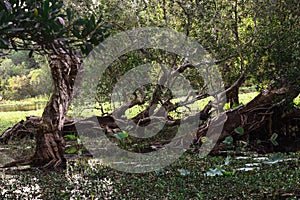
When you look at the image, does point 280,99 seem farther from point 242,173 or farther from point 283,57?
point 242,173

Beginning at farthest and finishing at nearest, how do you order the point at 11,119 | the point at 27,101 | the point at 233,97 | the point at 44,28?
the point at 27,101
the point at 11,119
the point at 233,97
the point at 44,28

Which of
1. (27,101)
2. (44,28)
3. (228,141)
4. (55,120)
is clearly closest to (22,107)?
(27,101)

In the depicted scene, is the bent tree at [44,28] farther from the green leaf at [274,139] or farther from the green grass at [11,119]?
the green grass at [11,119]

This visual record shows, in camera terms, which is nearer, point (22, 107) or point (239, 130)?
point (239, 130)

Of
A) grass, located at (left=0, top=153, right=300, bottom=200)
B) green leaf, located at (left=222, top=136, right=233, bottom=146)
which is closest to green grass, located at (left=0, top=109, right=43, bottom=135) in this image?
green leaf, located at (left=222, top=136, right=233, bottom=146)

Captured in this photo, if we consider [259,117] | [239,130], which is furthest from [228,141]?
[259,117]

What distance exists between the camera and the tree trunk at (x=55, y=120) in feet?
18.5

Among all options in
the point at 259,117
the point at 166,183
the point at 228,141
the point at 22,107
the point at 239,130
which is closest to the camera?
the point at 166,183

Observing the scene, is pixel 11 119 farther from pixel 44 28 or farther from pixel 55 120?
pixel 44 28

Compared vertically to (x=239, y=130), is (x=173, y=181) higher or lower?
higher

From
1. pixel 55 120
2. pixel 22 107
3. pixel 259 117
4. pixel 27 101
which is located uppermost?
pixel 55 120

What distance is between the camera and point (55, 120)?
5.72 meters

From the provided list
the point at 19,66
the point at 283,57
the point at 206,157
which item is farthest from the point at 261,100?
the point at 19,66

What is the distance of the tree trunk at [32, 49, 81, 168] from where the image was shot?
5.64m
